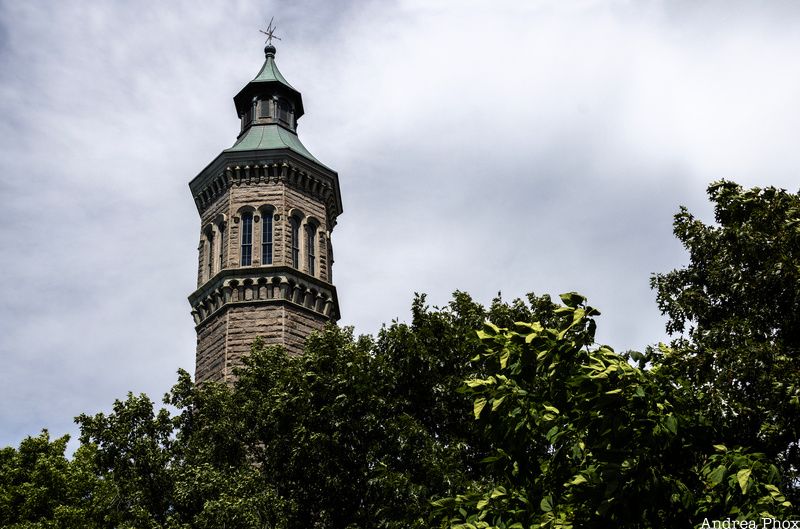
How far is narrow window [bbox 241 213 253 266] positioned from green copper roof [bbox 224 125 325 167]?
3396 millimetres

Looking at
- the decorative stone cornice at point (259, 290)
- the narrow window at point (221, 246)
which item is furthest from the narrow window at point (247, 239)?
the narrow window at point (221, 246)

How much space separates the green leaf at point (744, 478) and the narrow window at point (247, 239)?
2903 cm

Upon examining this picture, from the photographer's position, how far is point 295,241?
37156 mm

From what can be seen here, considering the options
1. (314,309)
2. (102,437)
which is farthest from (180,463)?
(314,309)

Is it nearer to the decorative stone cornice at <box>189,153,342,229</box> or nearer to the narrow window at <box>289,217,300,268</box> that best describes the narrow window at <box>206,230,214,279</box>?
the decorative stone cornice at <box>189,153,342,229</box>

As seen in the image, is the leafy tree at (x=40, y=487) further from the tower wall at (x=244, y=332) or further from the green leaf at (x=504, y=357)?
the green leaf at (x=504, y=357)

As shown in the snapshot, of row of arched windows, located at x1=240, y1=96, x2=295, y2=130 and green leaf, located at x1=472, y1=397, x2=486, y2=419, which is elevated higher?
row of arched windows, located at x1=240, y1=96, x2=295, y2=130

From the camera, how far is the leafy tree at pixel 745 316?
12.6 m

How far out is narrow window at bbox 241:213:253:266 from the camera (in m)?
36.1

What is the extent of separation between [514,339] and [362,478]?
9.83 m

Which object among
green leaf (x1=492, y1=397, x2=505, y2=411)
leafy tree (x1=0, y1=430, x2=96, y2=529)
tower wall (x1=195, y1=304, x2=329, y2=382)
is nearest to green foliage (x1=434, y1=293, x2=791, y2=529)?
green leaf (x1=492, y1=397, x2=505, y2=411)

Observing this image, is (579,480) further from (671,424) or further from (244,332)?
(244,332)

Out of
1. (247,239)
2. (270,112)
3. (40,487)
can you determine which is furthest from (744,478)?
(270,112)

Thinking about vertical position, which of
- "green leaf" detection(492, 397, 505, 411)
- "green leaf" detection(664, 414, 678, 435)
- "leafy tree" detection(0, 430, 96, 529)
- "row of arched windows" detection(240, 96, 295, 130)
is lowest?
"green leaf" detection(664, 414, 678, 435)
